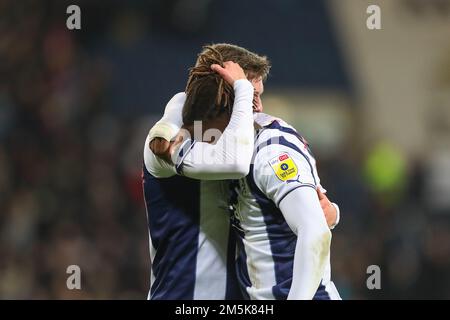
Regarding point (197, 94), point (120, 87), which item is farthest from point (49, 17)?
point (197, 94)

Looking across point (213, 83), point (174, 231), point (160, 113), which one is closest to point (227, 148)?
point (213, 83)

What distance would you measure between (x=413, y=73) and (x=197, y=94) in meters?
10.2

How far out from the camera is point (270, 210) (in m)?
3.57

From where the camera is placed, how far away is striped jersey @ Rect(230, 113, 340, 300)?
349cm

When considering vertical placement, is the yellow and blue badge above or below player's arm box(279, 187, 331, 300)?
above

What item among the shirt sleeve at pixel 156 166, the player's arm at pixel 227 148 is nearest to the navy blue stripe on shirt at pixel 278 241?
the player's arm at pixel 227 148

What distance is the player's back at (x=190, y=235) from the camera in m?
3.81

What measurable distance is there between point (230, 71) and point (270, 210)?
0.53 metres

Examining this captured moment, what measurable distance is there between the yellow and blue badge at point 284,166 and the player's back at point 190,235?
339mm

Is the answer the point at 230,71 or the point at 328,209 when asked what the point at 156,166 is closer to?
the point at 230,71

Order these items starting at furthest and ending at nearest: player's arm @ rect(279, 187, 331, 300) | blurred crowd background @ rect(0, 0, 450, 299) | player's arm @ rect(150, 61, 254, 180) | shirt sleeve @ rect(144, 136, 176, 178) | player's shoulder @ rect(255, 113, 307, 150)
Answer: blurred crowd background @ rect(0, 0, 450, 299), shirt sleeve @ rect(144, 136, 176, 178), player's shoulder @ rect(255, 113, 307, 150), player's arm @ rect(150, 61, 254, 180), player's arm @ rect(279, 187, 331, 300)

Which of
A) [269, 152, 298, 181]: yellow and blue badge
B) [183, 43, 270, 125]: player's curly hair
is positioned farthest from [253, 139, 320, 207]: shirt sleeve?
[183, 43, 270, 125]: player's curly hair

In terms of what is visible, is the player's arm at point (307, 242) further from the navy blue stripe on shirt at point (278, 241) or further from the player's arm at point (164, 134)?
the player's arm at point (164, 134)

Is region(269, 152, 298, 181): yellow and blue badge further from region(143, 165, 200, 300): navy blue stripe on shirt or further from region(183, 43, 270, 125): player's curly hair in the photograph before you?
region(143, 165, 200, 300): navy blue stripe on shirt
